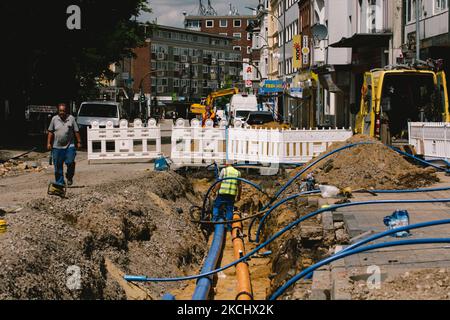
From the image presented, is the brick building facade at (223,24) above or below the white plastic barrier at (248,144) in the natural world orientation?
above

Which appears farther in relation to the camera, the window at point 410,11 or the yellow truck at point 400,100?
the window at point 410,11

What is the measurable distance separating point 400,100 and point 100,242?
47.9 feet

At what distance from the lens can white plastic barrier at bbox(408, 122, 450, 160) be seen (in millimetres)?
20031

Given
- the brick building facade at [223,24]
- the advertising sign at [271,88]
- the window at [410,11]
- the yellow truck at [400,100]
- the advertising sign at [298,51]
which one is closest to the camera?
the yellow truck at [400,100]

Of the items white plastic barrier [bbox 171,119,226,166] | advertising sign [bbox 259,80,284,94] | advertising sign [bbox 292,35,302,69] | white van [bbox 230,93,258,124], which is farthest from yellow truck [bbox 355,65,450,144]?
advertising sign [bbox 292,35,302,69]

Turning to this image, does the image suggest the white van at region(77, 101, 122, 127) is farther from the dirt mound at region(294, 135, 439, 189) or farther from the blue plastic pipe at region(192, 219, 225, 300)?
the blue plastic pipe at region(192, 219, 225, 300)

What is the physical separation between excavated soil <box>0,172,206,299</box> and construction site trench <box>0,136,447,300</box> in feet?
0.06

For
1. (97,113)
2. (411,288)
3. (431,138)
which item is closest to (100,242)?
(411,288)

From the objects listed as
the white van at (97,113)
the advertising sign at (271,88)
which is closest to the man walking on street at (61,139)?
the white van at (97,113)

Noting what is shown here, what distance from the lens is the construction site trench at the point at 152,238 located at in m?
9.02

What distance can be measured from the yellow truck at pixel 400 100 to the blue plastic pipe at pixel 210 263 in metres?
7.74

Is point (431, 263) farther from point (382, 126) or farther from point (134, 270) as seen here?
point (382, 126)

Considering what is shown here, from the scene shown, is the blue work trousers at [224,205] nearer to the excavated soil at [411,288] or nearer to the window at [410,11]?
the excavated soil at [411,288]

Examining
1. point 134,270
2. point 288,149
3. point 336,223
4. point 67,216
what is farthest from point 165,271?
point 288,149
